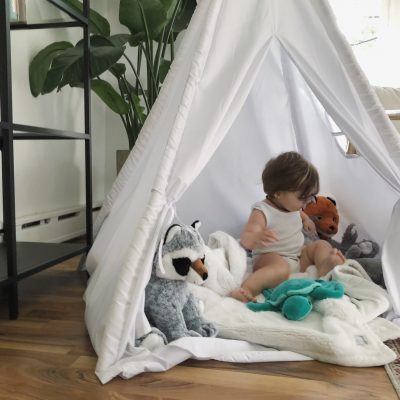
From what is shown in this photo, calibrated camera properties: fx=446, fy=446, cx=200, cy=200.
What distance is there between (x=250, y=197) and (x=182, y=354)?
0.98 meters

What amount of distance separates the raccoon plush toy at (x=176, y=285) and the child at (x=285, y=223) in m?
0.42

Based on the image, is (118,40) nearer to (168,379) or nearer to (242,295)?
(242,295)

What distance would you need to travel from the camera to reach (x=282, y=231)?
1.57 m

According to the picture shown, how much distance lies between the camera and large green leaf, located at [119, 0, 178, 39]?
1.89m

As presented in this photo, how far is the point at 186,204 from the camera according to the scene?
1.77 meters

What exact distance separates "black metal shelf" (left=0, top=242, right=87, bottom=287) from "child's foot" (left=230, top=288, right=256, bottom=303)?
22.8 inches

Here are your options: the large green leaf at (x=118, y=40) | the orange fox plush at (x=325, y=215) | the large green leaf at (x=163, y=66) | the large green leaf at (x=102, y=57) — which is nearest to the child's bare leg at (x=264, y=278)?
the orange fox plush at (x=325, y=215)

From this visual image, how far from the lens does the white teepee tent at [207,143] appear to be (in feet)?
3.14

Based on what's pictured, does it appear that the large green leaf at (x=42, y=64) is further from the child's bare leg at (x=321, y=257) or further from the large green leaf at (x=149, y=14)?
the child's bare leg at (x=321, y=257)

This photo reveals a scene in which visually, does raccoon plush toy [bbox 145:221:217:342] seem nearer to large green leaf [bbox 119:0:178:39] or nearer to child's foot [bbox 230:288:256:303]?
child's foot [bbox 230:288:256:303]

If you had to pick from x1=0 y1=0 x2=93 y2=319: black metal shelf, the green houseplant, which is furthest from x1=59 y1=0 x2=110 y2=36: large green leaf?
x1=0 y1=0 x2=93 y2=319: black metal shelf

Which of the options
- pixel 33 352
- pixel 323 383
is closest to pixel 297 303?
pixel 323 383

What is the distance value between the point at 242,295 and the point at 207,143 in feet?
1.61

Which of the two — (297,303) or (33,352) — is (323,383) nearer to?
(297,303)
